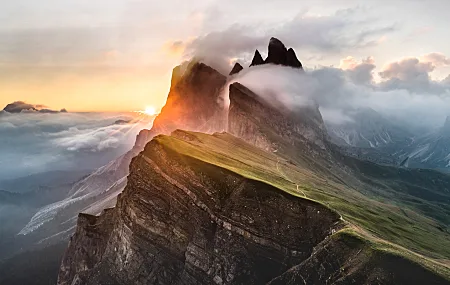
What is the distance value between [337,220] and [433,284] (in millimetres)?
44334

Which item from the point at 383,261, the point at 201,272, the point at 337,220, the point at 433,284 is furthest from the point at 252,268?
the point at 433,284

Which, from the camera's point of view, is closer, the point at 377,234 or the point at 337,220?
the point at 337,220

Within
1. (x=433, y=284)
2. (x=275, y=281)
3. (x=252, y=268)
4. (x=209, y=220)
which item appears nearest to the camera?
(x=433, y=284)

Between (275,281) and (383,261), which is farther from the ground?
(383,261)

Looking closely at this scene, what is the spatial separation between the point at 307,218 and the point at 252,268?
27.7 metres

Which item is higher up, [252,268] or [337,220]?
[337,220]

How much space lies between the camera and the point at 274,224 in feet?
613

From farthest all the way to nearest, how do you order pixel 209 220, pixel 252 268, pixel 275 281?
pixel 209 220
pixel 252 268
pixel 275 281

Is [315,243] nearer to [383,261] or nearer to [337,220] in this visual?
[337,220]

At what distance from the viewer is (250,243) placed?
18575cm

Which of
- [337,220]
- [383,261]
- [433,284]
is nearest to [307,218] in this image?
[337,220]

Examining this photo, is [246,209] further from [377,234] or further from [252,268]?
[377,234]

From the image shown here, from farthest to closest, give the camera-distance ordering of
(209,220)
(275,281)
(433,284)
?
1. (209,220)
2. (275,281)
3. (433,284)

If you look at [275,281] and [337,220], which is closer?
[275,281]
